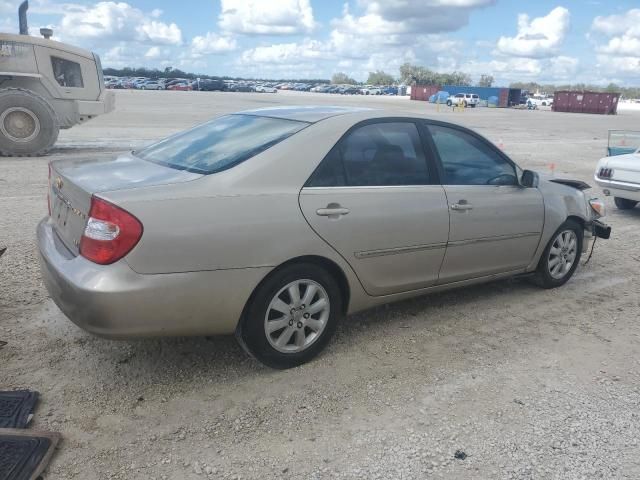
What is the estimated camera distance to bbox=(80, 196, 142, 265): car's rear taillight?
290 cm

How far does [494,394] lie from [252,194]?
1.85 meters

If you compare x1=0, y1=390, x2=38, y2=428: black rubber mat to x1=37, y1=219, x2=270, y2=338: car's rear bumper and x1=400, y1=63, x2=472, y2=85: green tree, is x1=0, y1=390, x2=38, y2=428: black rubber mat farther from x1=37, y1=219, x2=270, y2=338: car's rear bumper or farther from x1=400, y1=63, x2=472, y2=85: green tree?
Answer: x1=400, y1=63, x2=472, y2=85: green tree

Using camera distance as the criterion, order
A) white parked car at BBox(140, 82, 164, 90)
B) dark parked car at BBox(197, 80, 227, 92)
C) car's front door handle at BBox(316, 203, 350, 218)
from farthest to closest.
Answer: dark parked car at BBox(197, 80, 227, 92)
white parked car at BBox(140, 82, 164, 90)
car's front door handle at BBox(316, 203, 350, 218)

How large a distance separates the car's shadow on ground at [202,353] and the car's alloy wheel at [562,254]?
119 cm

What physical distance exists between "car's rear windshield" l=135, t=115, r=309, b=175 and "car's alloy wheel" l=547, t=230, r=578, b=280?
269 centimetres

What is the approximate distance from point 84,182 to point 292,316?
4.71 feet

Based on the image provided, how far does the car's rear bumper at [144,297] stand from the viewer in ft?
9.53

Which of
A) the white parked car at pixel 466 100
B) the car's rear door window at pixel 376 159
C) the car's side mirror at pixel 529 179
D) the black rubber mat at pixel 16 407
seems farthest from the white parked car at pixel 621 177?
the white parked car at pixel 466 100

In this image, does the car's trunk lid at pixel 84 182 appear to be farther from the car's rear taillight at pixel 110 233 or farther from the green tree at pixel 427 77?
the green tree at pixel 427 77

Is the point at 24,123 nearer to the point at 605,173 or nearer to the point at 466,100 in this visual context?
the point at 605,173

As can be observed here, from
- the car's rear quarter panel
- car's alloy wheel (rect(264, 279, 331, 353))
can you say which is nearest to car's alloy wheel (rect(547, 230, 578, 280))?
the car's rear quarter panel

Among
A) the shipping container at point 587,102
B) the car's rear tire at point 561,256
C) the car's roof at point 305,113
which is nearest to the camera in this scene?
the car's roof at point 305,113

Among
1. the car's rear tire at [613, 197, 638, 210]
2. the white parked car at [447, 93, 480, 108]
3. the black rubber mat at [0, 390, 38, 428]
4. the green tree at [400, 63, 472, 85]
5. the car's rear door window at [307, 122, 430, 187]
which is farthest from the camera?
the green tree at [400, 63, 472, 85]

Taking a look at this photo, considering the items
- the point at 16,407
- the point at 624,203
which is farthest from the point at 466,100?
the point at 16,407
